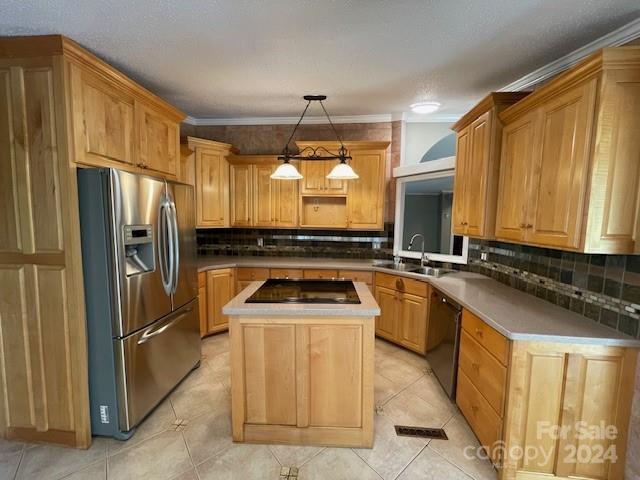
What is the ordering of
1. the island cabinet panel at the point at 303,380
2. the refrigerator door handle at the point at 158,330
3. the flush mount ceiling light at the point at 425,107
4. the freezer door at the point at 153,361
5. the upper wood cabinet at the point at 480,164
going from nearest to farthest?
the island cabinet panel at the point at 303,380 → the freezer door at the point at 153,361 → the refrigerator door handle at the point at 158,330 → the upper wood cabinet at the point at 480,164 → the flush mount ceiling light at the point at 425,107

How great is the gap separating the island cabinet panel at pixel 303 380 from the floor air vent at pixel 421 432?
0.31 meters

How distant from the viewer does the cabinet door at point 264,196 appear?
12.3 feet

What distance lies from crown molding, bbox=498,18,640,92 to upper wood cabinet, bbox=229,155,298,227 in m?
2.51

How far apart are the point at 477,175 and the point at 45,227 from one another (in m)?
3.17

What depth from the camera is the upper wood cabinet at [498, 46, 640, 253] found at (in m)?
1.46

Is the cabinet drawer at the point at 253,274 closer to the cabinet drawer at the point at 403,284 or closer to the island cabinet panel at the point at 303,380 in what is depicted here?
the cabinet drawer at the point at 403,284

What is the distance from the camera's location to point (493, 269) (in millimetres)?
2775

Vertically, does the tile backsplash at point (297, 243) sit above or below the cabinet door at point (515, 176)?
below

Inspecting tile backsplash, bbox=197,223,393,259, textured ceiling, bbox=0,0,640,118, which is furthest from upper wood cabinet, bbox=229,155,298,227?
textured ceiling, bbox=0,0,640,118

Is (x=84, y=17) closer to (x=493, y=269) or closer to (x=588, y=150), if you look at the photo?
(x=588, y=150)

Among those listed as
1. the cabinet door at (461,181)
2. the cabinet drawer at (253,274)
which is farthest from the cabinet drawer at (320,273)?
the cabinet door at (461,181)

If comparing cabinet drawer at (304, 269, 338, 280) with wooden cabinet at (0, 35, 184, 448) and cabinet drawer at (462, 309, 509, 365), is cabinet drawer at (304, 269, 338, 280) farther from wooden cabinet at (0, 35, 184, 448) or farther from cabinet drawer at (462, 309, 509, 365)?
wooden cabinet at (0, 35, 184, 448)

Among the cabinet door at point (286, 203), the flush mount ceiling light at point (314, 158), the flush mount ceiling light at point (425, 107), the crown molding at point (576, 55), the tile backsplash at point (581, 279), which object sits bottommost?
the tile backsplash at point (581, 279)

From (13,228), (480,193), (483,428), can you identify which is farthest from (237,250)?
(483,428)
